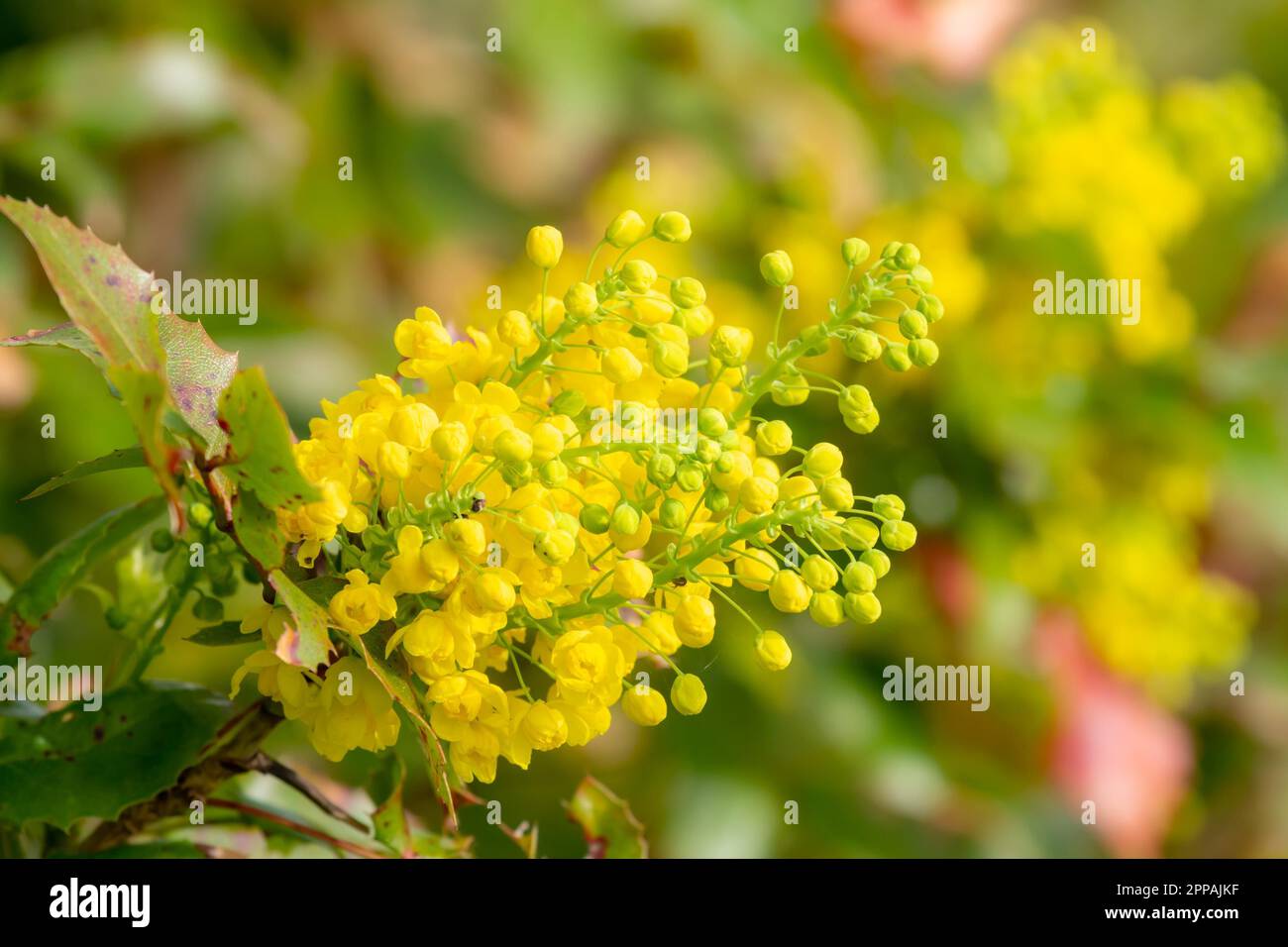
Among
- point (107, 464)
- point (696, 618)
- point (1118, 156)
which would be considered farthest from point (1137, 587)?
point (107, 464)

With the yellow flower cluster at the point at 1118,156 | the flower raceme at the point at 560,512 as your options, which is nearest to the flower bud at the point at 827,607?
the flower raceme at the point at 560,512

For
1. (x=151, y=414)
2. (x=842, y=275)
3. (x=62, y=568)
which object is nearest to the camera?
(x=151, y=414)

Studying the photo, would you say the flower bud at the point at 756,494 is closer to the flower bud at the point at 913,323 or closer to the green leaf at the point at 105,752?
the flower bud at the point at 913,323

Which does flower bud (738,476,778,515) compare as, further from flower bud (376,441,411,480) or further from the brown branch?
the brown branch

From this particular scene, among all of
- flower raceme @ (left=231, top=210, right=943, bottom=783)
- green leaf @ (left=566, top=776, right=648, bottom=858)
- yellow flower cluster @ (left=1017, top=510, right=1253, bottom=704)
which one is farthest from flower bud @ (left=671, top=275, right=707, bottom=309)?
yellow flower cluster @ (left=1017, top=510, right=1253, bottom=704)

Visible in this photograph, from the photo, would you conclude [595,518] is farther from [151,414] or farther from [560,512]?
[151,414]
